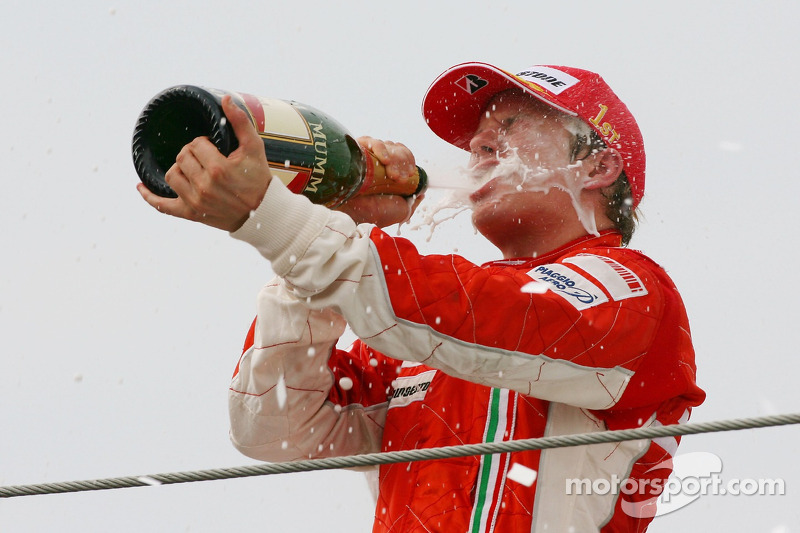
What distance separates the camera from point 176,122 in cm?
236

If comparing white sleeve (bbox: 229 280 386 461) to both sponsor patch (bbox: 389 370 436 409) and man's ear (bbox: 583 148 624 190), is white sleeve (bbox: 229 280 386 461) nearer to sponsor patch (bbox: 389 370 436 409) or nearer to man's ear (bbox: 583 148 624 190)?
sponsor patch (bbox: 389 370 436 409)

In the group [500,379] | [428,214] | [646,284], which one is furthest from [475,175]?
[500,379]

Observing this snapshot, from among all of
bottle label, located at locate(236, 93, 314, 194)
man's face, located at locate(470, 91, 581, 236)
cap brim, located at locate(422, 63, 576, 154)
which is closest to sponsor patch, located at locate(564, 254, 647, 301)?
man's face, located at locate(470, 91, 581, 236)

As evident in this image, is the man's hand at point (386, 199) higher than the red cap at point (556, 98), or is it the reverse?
the red cap at point (556, 98)

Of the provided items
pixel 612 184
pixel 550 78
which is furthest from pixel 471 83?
pixel 612 184

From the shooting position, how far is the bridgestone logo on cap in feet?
10.6

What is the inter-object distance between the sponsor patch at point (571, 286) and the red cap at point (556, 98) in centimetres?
86

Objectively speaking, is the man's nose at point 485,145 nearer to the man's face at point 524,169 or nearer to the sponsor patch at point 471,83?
the man's face at point 524,169

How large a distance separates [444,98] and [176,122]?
1324 millimetres

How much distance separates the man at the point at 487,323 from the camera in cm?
213

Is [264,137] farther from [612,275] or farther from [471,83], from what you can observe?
[471,83]

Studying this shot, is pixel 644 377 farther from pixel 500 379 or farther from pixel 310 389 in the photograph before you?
pixel 310 389

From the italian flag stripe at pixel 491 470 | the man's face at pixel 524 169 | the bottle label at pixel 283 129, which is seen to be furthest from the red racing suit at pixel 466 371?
→ the bottle label at pixel 283 129

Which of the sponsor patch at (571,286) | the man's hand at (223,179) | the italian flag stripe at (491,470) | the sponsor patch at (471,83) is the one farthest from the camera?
the sponsor patch at (471,83)
